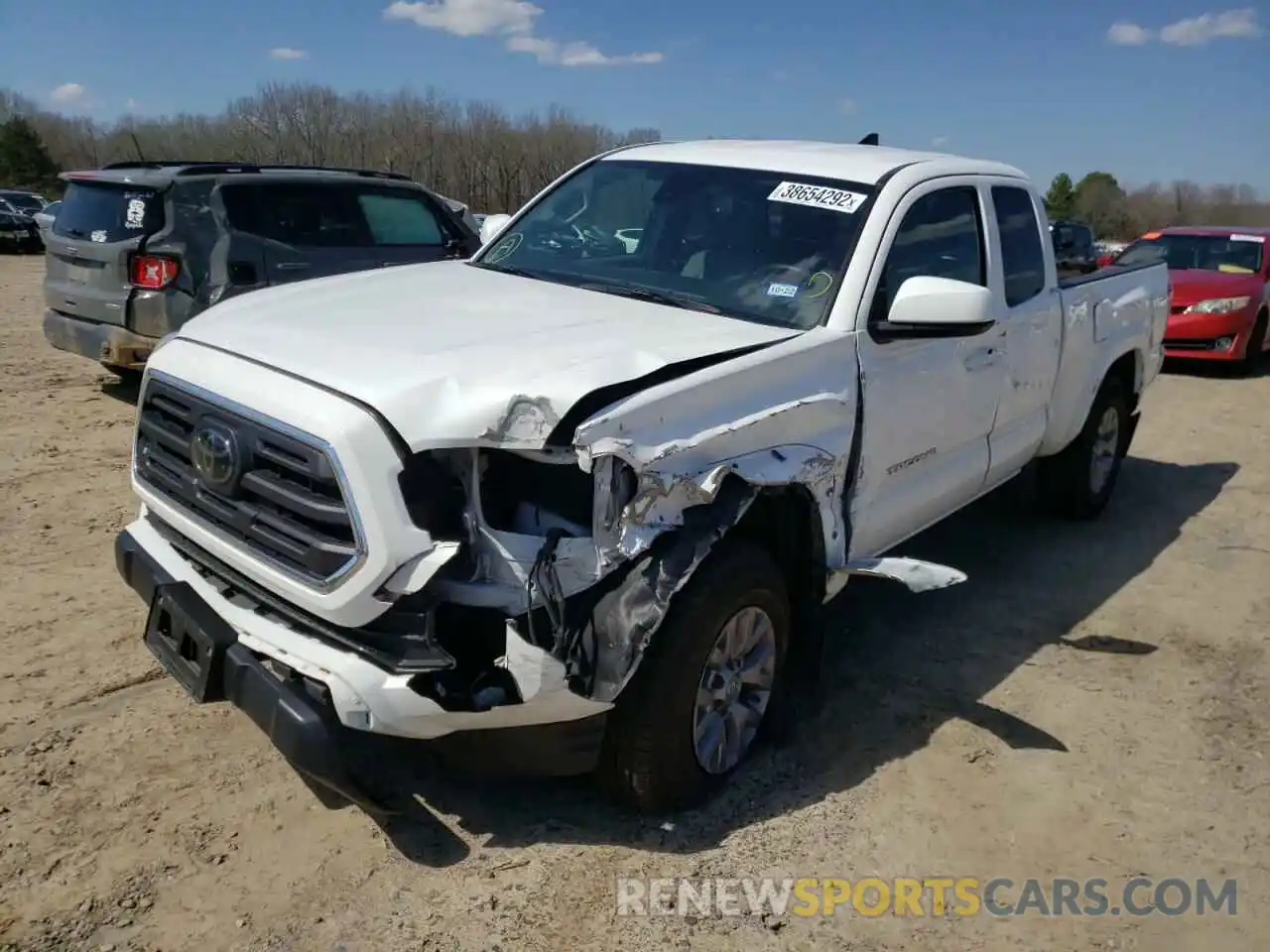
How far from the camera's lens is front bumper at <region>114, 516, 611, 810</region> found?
2682 millimetres

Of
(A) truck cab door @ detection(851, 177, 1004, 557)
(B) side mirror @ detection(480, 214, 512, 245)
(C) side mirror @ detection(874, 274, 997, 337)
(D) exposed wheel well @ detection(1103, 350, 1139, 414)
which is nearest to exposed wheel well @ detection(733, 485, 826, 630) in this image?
(A) truck cab door @ detection(851, 177, 1004, 557)

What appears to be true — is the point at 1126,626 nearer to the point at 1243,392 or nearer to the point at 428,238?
the point at 428,238

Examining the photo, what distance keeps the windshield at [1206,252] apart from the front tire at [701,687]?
36.1 feet

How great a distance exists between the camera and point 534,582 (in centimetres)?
276

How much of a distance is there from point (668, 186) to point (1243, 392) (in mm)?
9257

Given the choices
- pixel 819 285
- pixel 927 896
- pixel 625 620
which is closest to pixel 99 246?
pixel 819 285

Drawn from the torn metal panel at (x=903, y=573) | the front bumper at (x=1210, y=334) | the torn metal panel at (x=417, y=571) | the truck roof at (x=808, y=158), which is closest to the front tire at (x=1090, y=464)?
the truck roof at (x=808, y=158)

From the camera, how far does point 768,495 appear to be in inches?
131

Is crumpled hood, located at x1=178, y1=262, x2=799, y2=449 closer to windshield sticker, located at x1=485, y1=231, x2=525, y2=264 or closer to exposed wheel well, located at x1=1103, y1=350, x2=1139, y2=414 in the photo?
windshield sticker, located at x1=485, y1=231, x2=525, y2=264

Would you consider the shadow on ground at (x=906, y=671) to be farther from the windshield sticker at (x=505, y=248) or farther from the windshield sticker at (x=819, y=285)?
the windshield sticker at (x=505, y=248)

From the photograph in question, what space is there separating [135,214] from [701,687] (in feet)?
20.9

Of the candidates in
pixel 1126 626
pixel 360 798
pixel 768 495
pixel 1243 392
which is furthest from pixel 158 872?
pixel 1243 392

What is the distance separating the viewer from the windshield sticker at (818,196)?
3996 mm

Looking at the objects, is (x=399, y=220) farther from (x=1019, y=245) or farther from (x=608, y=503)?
(x=608, y=503)
